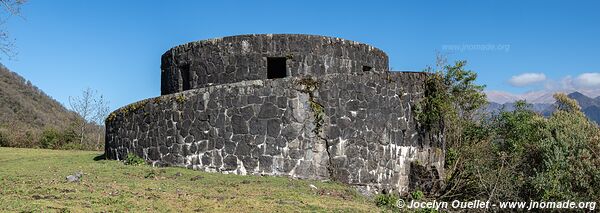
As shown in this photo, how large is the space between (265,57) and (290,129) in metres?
4.74

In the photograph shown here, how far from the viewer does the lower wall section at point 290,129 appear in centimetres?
1677

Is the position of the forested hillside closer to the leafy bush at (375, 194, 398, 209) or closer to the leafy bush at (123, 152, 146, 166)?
the leafy bush at (123, 152, 146, 166)

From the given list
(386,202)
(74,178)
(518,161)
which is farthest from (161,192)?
(518,161)

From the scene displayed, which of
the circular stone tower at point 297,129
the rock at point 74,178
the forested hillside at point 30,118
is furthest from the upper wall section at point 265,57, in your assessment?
Answer: the forested hillside at point 30,118

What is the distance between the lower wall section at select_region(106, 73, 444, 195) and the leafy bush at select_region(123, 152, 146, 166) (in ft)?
0.85

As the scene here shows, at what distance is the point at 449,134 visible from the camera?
23.7 meters

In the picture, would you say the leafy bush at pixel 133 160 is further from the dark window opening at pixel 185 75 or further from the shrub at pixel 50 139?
the shrub at pixel 50 139

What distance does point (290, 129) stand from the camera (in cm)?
1675

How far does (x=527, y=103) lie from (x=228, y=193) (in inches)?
876

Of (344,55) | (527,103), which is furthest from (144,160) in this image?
(527,103)

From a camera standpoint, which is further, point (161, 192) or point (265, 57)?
point (265, 57)

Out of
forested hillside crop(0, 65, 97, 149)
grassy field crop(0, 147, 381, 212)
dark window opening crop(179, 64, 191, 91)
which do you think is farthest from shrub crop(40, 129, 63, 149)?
grassy field crop(0, 147, 381, 212)

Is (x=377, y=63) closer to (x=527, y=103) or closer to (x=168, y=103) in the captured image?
(x=168, y=103)

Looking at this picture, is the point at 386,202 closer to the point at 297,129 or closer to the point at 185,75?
the point at 297,129
